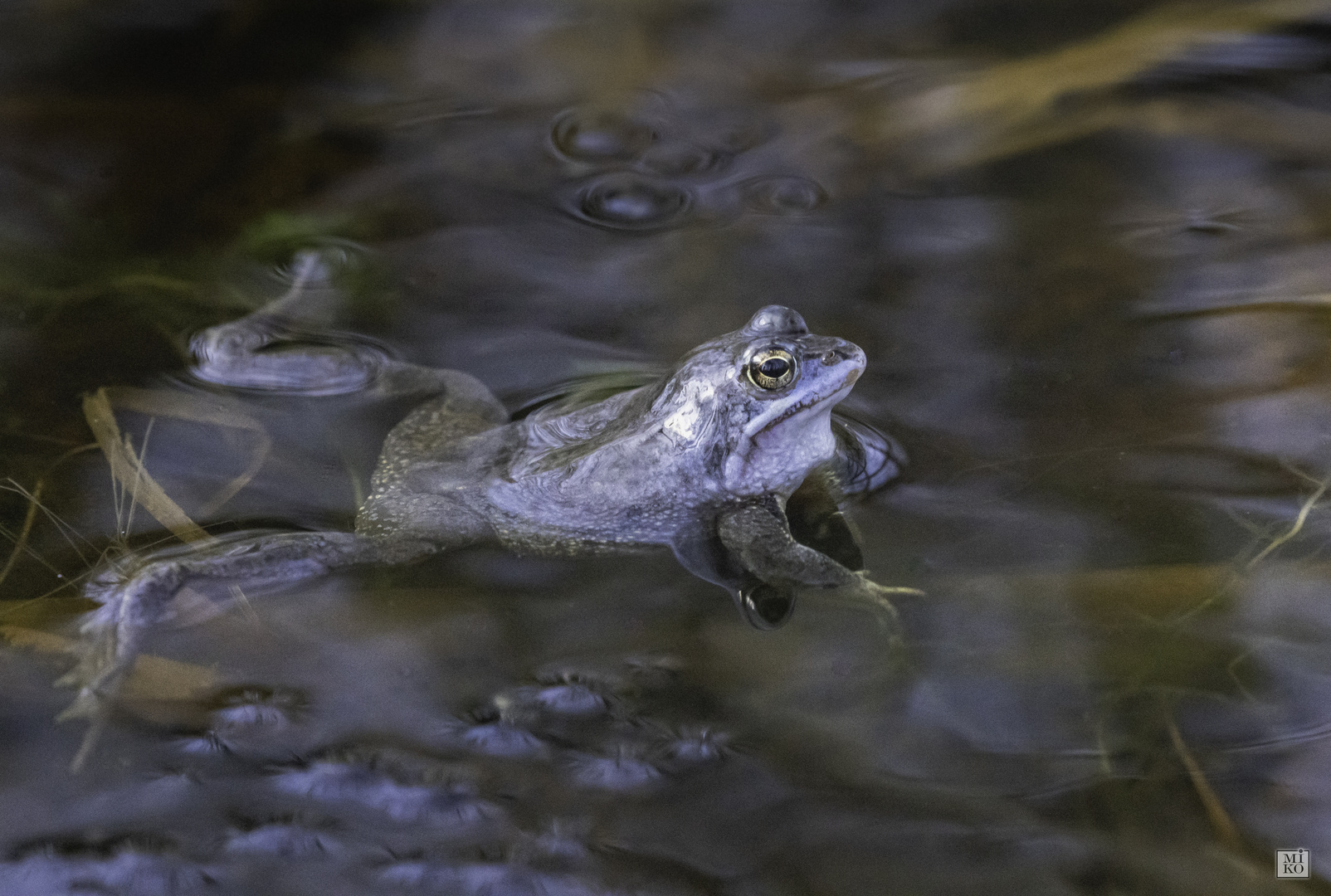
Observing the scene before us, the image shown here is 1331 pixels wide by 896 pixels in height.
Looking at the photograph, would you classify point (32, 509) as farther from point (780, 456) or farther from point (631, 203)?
point (631, 203)

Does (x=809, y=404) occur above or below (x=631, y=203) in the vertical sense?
below

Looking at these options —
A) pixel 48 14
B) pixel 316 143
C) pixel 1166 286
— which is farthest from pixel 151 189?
pixel 1166 286

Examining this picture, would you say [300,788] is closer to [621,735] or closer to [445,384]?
[621,735]

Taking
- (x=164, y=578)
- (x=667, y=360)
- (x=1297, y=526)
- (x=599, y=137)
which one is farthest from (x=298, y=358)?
(x=1297, y=526)

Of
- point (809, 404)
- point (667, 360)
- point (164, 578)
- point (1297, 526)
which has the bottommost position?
point (164, 578)

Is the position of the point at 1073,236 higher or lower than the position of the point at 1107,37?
lower

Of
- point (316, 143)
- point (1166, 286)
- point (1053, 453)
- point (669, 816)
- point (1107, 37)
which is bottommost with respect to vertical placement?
point (669, 816)
